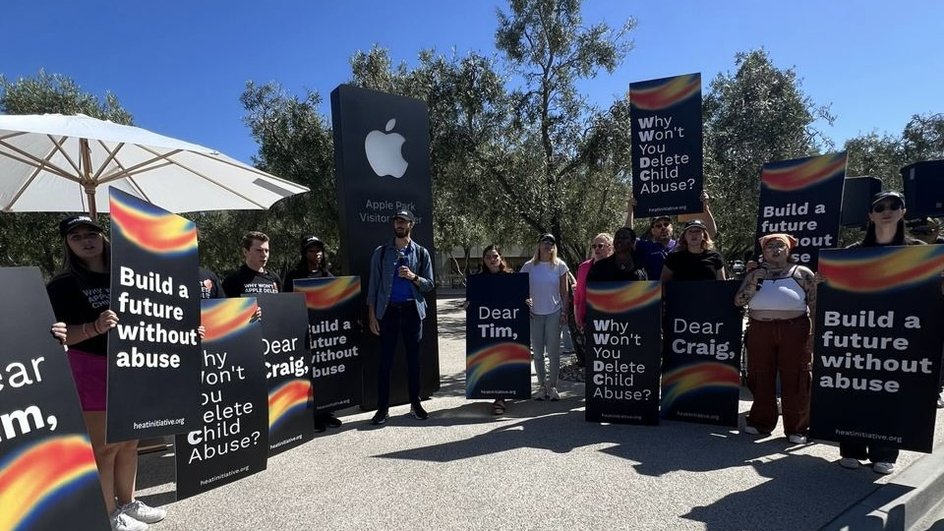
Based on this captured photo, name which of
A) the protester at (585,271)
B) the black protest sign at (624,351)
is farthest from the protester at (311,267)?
the protester at (585,271)

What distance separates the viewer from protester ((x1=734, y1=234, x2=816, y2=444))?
4.05m

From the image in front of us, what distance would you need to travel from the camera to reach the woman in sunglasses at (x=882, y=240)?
3.62 metres

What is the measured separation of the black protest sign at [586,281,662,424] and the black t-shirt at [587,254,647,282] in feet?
0.67

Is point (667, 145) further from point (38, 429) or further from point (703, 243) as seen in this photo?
point (38, 429)

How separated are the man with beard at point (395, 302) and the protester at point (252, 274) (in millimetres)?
998

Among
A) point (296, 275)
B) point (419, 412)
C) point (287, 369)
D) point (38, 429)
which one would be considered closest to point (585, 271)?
point (419, 412)

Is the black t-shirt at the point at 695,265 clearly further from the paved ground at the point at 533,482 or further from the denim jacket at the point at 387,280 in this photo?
the denim jacket at the point at 387,280

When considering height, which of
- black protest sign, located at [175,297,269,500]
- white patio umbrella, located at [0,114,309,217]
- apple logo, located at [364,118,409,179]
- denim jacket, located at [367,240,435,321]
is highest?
apple logo, located at [364,118,409,179]

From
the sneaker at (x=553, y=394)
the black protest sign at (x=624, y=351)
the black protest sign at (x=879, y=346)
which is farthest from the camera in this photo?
the sneaker at (x=553, y=394)

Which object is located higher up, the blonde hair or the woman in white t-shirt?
the blonde hair

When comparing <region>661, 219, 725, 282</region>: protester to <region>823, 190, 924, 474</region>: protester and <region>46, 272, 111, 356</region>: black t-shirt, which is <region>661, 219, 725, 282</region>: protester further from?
<region>46, 272, 111, 356</region>: black t-shirt

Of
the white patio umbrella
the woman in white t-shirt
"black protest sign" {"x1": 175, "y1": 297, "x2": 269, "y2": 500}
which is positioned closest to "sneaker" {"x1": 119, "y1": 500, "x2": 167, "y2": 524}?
"black protest sign" {"x1": 175, "y1": 297, "x2": 269, "y2": 500}

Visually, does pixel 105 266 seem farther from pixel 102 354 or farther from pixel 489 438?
pixel 489 438

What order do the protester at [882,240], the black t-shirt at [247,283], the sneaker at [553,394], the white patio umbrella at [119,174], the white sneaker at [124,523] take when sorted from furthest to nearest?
the sneaker at [553,394]
the black t-shirt at [247,283]
the white patio umbrella at [119,174]
the protester at [882,240]
the white sneaker at [124,523]
